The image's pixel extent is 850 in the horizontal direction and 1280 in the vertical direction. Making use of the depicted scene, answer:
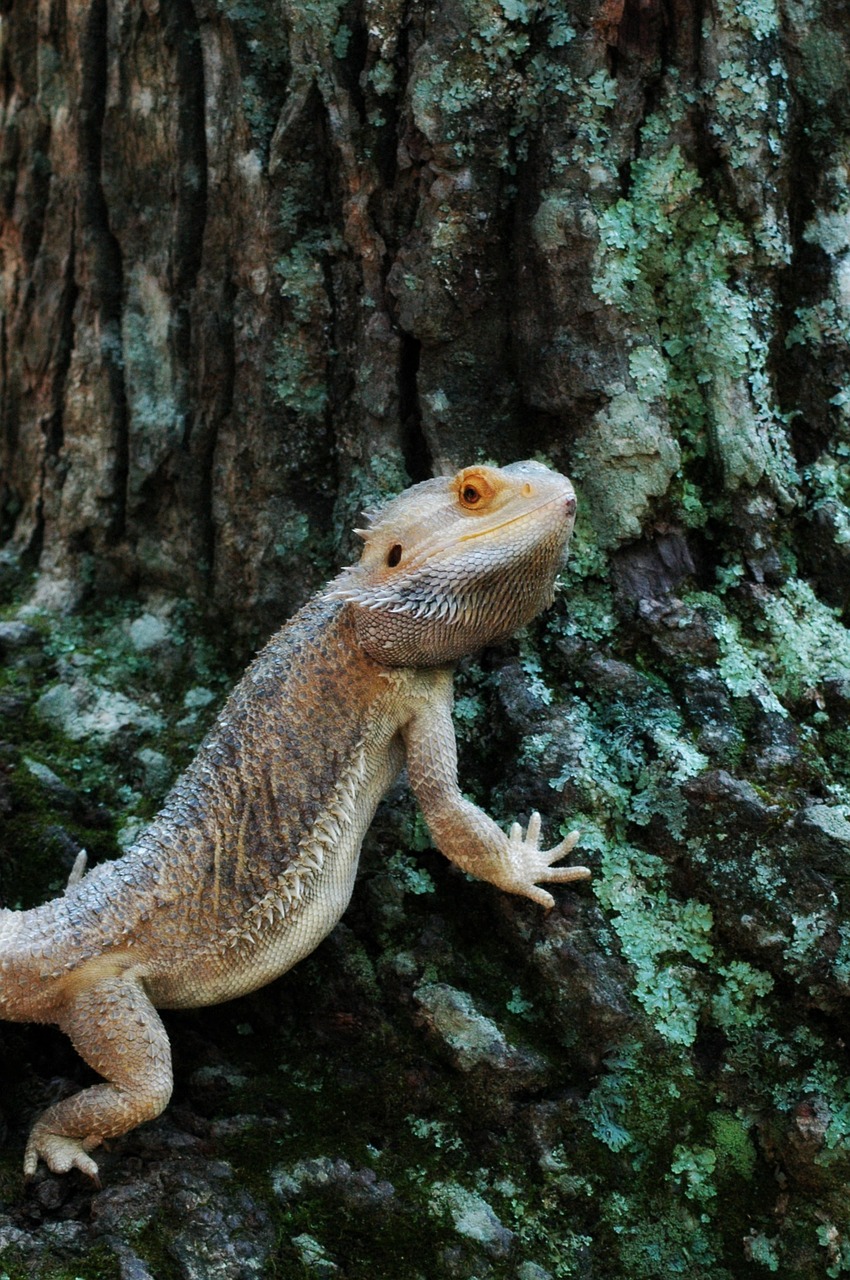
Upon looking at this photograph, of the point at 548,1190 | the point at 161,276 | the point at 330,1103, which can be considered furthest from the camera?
the point at 161,276

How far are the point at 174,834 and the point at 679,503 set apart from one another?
217 centimetres

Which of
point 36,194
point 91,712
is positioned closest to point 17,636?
point 91,712

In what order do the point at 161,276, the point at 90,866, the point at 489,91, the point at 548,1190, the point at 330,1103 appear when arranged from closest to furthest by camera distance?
the point at 548,1190 → the point at 330,1103 → the point at 489,91 → the point at 90,866 → the point at 161,276

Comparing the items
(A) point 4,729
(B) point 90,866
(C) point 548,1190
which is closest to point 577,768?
(C) point 548,1190

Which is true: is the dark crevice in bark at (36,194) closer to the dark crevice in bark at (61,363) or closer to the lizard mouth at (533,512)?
the dark crevice in bark at (61,363)

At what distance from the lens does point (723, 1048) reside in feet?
12.5

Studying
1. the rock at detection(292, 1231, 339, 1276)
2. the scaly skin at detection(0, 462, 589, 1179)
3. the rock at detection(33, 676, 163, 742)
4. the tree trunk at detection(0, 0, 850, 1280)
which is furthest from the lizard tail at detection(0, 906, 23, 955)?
the rock at detection(292, 1231, 339, 1276)

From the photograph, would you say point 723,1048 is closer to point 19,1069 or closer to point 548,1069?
point 548,1069

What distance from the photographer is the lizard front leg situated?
389 cm

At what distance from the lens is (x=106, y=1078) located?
3693mm

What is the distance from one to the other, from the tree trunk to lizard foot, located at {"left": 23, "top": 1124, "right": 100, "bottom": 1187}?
6 cm

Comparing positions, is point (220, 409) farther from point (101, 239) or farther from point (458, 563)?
point (458, 563)

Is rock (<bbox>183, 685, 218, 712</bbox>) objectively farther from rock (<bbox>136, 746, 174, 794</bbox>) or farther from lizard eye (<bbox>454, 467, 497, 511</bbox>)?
lizard eye (<bbox>454, 467, 497, 511</bbox>)

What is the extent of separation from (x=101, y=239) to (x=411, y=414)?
178 cm
